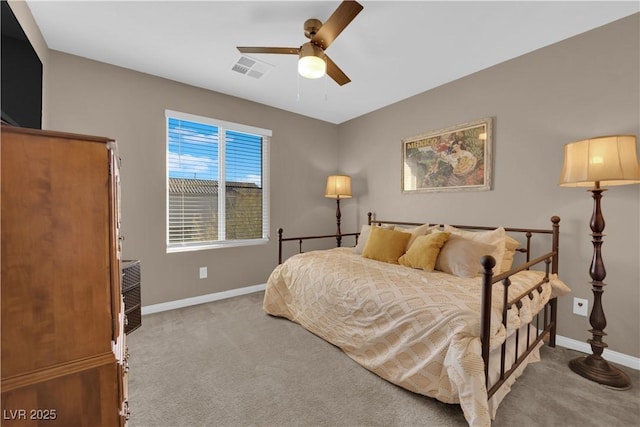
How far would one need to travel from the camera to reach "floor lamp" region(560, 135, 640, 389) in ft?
5.35

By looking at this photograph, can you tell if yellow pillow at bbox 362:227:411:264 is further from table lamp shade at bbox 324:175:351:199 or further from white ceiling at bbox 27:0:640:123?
white ceiling at bbox 27:0:640:123

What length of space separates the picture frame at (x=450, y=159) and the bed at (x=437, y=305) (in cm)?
50

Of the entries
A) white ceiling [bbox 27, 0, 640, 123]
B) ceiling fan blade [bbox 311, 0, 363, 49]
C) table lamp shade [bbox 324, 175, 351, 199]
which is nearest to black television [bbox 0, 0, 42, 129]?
white ceiling [bbox 27, 0, 640, 123]

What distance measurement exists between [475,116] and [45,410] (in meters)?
3.41

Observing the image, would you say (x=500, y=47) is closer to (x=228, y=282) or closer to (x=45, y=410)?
(x=45, y=410)

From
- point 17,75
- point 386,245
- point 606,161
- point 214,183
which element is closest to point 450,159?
point 386,245

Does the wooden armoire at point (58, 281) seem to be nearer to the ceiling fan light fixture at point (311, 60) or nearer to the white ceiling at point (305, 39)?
the ceiling fan light fixture at point (311, 60)

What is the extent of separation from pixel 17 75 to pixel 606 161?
11.0 feet

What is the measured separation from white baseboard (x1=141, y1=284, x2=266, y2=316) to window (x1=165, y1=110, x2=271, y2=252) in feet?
1.89

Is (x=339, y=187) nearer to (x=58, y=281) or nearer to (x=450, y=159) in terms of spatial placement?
(x=450, y=159)

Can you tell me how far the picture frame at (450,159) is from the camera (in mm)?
2654

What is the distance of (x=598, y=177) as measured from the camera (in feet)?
5.45

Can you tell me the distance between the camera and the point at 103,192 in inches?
32.6

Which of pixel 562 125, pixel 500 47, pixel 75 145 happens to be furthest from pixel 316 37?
pixel 562 125
